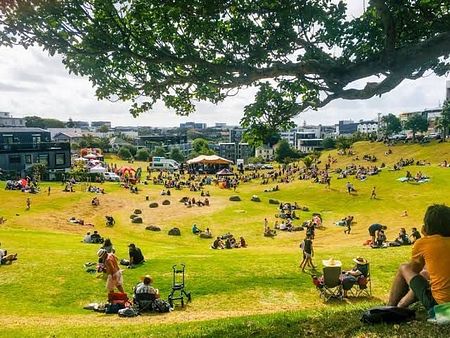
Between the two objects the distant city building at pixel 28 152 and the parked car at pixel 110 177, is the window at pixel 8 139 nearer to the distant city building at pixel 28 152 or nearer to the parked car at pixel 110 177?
the distant city building at pixel 28 152

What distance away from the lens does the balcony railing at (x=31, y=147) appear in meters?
84.1

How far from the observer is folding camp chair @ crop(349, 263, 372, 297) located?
19.4 m

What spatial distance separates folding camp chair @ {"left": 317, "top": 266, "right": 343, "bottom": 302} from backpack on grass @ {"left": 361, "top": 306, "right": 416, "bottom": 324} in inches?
403

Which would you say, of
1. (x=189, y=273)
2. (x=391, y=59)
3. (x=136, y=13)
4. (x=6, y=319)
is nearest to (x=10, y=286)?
(x=6, y=319)

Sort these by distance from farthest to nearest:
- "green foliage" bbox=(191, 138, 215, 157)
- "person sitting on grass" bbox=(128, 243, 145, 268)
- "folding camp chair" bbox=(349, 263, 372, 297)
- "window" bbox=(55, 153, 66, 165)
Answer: "green foliage" bbox=(191, 138, 215, 157)
"window" bbox=(55, 153, 66, 165)
"person sitting on grass" bbox=(128, 243, 145, 268)
"folding camp chair" bbox=(349, 263, 372, 297)

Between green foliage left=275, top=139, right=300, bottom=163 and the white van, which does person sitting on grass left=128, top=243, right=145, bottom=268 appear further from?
green foliage left=275, top=139, right=300, bottom=163

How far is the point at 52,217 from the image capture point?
161 feet

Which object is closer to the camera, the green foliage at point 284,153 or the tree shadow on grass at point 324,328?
the tree shadow on grass at point 324,328

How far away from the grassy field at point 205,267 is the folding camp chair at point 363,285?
0.37 meters

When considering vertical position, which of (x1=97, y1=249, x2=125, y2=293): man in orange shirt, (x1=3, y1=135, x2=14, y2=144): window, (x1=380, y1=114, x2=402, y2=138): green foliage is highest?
(x1=380, y1=114, x2=402, y2=138): green foliage

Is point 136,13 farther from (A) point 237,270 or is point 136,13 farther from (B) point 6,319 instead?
(A) point 237,270

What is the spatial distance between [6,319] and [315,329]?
37.9 feet

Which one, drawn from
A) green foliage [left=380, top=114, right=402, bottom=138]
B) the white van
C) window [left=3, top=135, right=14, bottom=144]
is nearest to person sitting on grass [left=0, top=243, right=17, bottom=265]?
window [left=3, top=135, right=14, bottom=144]

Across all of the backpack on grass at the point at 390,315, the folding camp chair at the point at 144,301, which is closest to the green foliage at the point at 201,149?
the folding camp chair at the point at 144,301
